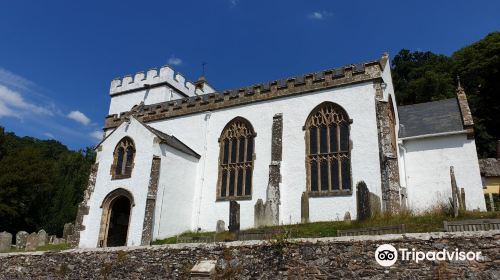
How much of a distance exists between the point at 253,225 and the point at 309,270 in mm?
11315

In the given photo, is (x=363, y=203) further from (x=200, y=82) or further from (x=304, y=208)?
(x=200, y=82)

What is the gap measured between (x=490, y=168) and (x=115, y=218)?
28.6m

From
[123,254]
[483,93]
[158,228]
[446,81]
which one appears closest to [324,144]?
[158,228]

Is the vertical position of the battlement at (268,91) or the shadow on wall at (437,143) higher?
the battlement at (268,91)

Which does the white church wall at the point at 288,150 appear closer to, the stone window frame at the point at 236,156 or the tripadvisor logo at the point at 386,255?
the stone window frame at the point at 236,156

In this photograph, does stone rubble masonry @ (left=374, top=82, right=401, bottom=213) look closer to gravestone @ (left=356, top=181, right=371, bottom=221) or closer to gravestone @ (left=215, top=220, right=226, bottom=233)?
gravestone @ (left=356, top=181, right=371, bottom=221)

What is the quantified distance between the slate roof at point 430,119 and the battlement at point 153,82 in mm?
18018

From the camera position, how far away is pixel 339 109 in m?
19.5

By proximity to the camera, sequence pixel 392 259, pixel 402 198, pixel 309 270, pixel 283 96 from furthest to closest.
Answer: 1. pixel 283 96
2. pixel 402 198
3. pixel 309 270
4. pixel 392 259

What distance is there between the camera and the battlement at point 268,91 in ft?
63.5

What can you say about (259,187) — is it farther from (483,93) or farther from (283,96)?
(483,93)

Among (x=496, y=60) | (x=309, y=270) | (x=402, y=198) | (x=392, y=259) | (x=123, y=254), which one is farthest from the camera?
(x=496, y=60)

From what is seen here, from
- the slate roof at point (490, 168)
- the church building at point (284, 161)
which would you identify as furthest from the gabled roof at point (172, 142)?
the slate roof at point (490, 168)

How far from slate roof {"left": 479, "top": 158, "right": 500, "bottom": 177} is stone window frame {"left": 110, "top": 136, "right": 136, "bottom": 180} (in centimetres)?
2671
